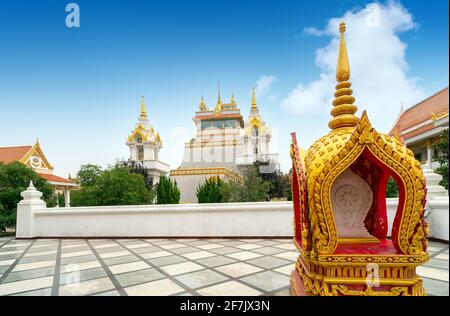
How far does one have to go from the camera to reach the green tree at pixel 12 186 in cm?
684

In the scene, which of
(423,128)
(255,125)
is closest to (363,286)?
(423,128)

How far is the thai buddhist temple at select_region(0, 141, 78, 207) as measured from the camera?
495 inches

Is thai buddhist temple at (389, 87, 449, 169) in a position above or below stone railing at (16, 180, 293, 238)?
above

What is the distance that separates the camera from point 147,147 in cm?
2155

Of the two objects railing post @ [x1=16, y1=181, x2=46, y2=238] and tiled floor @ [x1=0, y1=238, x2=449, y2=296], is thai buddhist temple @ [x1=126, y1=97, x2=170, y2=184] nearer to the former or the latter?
railing post @ [x1=16, y1=181, x2=46, y2=238]

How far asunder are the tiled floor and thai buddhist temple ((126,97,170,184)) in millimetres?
15549

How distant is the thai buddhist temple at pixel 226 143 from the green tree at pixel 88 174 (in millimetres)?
8744

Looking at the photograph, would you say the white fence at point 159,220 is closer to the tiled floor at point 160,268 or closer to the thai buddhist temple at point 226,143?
the tiled floor at point 160,268

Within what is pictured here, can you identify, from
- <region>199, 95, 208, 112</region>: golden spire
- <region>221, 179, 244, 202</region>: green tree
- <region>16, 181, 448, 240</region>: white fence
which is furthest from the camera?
<region>199, 95, 208, 112</region>: golden spire

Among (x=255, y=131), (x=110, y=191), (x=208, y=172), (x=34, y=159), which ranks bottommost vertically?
(x=110, y=191)

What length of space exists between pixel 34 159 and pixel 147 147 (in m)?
8.38

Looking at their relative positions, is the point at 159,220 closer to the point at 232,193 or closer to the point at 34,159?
the point at 232,193

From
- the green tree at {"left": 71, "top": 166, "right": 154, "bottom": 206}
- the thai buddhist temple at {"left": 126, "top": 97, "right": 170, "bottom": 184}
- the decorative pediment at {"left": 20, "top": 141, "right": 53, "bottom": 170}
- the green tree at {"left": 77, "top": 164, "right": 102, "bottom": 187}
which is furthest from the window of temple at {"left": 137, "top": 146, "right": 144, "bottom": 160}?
the green tree at {"left": 71, "top": 166, "right": 154, "bottom": 206}

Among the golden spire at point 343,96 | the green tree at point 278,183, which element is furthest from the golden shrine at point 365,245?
the green tree at point 278,183
